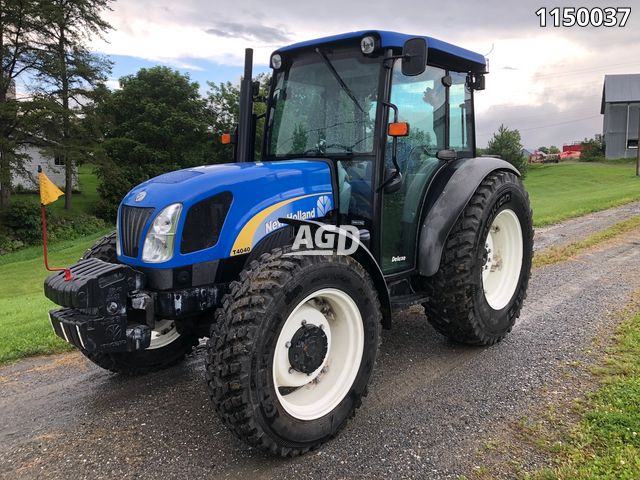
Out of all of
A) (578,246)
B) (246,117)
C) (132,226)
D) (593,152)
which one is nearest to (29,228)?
(578,246)

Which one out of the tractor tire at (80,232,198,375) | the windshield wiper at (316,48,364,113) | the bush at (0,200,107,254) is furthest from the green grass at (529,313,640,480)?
the bush at (0,200,107,254)

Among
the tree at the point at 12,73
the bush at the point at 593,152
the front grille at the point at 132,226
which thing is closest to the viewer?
the front grille at the point at 132,226

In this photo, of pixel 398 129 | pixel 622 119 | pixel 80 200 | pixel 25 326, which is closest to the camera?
pixel 398 129

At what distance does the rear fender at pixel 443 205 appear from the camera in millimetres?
4016

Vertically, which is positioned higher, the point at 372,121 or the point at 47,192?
the point at 372,121

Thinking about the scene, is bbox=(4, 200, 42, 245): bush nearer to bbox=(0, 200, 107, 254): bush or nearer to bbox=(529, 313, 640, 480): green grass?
bbox=(0, 200, 107, 254): bush

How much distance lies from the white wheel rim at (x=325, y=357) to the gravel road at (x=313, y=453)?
26 centimetres

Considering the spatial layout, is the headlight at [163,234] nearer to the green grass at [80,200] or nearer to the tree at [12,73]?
the tree at [12,73]

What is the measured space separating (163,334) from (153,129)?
1213 inches

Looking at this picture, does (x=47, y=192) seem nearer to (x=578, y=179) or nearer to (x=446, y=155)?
(x=446, y=155)

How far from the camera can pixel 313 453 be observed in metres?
2.98

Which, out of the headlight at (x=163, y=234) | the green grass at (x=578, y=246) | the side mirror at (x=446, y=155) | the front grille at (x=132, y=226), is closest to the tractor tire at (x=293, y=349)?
the headlight at (x=163, y=234)

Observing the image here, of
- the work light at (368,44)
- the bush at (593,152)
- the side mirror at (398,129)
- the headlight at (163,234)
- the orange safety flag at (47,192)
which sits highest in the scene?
the bush at (593,152)

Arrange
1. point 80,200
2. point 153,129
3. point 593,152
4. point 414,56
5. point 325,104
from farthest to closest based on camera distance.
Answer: point 593,152 → point 80,200 → point 153,129 → point 325,104 → point 414,56
